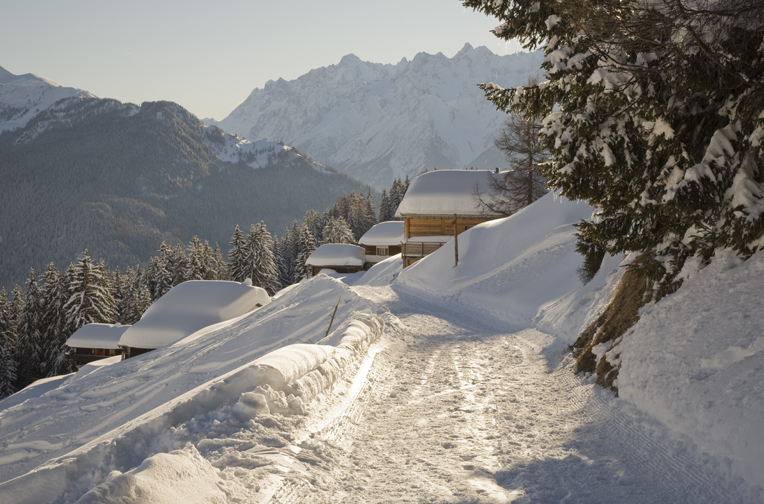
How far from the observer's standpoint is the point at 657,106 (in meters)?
6.17

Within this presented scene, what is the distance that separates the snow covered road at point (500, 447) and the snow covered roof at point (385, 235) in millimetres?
45758

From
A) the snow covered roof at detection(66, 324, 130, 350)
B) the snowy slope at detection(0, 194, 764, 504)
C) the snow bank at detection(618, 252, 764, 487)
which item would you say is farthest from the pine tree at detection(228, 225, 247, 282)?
the snow bank at detection(618, 252, 764, 487)

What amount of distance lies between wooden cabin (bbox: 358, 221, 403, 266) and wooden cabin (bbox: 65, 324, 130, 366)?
82.7ft

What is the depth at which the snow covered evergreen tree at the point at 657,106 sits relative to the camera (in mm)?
5984

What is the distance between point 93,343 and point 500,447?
39925 millimetres

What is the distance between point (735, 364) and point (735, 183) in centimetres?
211

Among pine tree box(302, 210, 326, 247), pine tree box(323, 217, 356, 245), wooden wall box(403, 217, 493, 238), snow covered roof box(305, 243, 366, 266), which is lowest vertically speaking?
snow covered roof box(305, 243, 366, 266)

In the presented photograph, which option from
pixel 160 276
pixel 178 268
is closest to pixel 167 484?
pixel 178 268

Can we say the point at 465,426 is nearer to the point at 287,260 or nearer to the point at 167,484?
the point at 167,484

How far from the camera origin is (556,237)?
2234 cm

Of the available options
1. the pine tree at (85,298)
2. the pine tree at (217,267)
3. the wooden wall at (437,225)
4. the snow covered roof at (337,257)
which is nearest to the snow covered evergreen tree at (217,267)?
the pine tree at (217,267)

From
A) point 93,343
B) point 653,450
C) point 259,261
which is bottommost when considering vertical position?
point 93,343

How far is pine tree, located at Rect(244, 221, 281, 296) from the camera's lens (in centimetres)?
5631

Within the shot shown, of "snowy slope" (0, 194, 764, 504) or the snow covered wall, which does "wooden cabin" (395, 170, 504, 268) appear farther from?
"snowy slope" (0, 194, 764, 504)
